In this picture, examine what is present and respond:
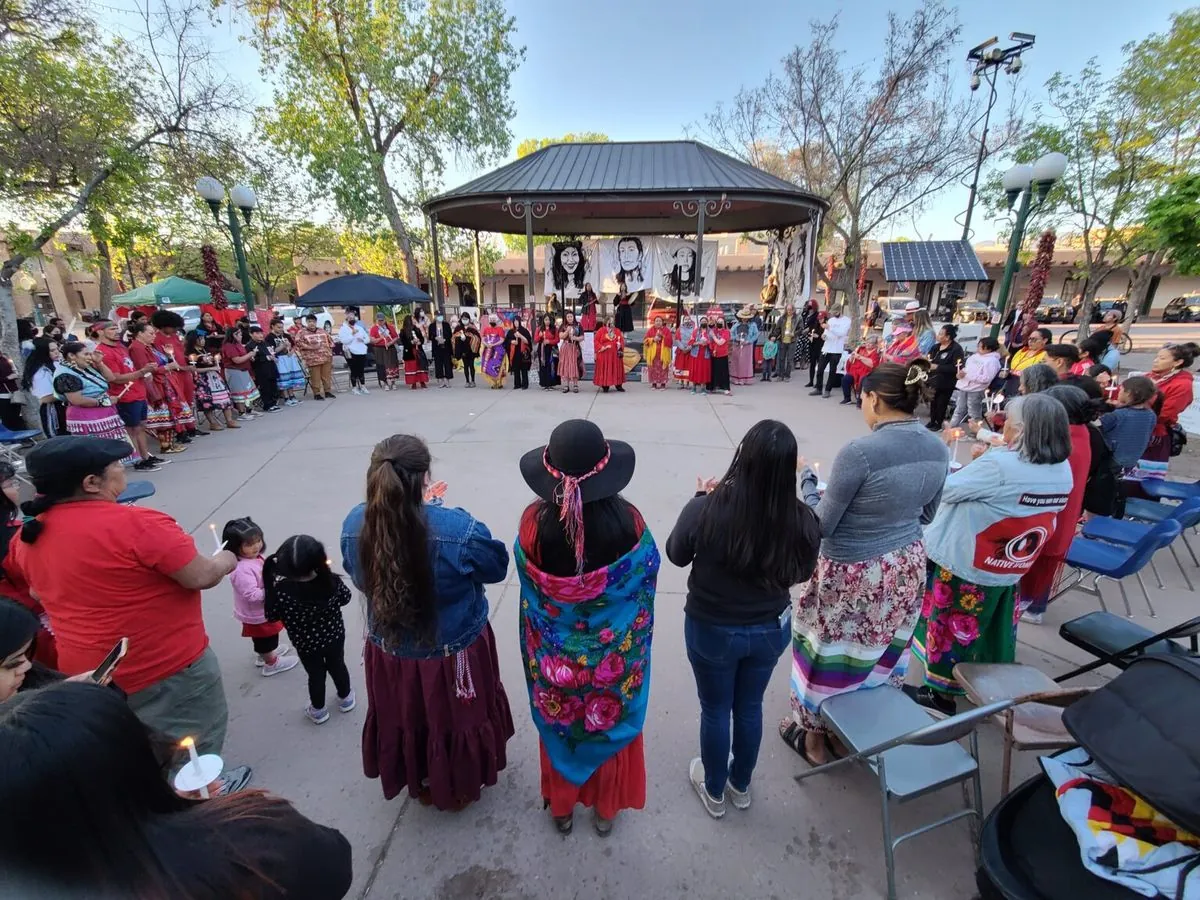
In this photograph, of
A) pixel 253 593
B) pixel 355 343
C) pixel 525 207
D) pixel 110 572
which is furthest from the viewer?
pixel 525 207

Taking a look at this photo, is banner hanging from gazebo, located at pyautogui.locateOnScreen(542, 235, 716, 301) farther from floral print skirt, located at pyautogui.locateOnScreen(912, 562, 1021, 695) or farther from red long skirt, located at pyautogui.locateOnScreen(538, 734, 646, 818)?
red long skirt, located at pyautogui.locateOnScreen(538, 734, 646, 818)

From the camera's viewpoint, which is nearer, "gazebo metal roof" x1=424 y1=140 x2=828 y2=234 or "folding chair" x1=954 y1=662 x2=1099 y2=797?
"folding chair" x1=954 y1=662 x2=1099 y2=797

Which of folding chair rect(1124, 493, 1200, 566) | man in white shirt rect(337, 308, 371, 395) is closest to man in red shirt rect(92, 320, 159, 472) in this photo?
man in white shirt rect(337, 308, 371, 395)

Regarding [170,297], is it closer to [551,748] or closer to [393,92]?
[393,92]

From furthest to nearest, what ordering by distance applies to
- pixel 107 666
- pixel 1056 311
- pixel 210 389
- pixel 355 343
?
pixel 1056 311 → pixel 355 343 → pixel 210 389 → pixel 107 666

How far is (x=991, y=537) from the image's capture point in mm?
2348

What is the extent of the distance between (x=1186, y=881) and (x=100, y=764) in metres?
2.17

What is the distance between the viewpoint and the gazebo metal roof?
10461mm

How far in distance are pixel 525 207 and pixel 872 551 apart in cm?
1107

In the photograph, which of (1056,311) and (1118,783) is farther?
(1056,311)

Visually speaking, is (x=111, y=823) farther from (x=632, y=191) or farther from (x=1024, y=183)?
(x=632, y=191)

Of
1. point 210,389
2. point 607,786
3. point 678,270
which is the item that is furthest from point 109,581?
point 678,270

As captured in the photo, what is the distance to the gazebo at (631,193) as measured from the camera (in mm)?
10477

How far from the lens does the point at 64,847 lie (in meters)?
0.69
